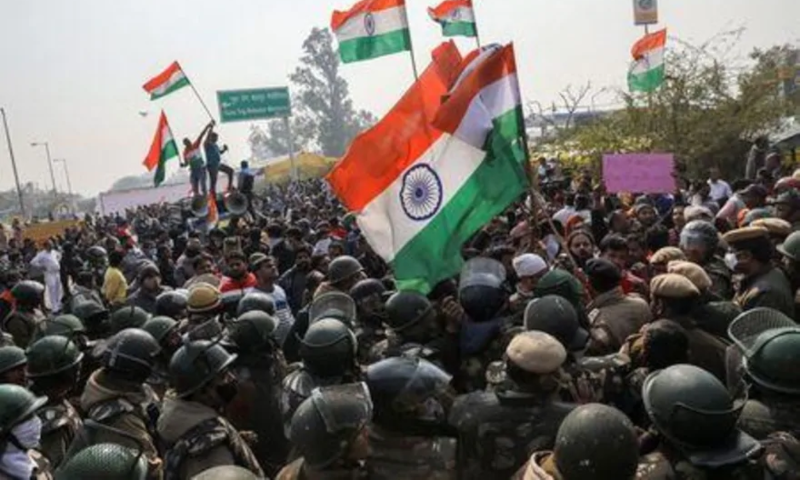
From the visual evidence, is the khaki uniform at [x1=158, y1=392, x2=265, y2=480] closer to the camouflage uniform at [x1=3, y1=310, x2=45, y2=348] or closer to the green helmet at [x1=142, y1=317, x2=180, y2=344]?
the green helmet at [x1=142, y1=317, x2=180, y2=344]

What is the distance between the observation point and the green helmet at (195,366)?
11.1 feet

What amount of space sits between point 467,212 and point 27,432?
3155mm

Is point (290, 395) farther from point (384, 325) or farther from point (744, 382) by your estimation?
point (744, 382)

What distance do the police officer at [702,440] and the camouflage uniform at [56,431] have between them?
A: 2836 millimetres

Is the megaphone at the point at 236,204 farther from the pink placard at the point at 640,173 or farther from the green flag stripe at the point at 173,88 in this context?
the pink placard at the point at 640,173

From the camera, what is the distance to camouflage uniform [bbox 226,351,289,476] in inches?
164

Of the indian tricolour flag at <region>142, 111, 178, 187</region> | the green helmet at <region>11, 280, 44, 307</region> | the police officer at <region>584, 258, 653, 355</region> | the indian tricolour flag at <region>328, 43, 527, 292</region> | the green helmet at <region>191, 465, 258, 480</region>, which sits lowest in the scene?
the police officer at <region>584, 258, 653, 355</region>

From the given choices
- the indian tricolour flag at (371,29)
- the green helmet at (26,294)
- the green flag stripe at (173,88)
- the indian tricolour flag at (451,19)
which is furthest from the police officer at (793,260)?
the green flag stripe at (173,88)

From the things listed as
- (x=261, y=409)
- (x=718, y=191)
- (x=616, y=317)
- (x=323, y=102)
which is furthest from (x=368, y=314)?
(x=323, y=102)

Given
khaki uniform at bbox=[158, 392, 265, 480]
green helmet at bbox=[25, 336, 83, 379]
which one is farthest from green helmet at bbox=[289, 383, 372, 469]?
green helmet at bbox=[25, 336, 83, 379]

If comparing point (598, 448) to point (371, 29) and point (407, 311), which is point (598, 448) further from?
point (371, 29)

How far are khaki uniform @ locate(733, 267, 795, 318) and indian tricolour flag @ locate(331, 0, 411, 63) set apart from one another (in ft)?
13.7

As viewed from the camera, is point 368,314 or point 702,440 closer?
point 702,440

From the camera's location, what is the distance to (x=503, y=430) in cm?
299
